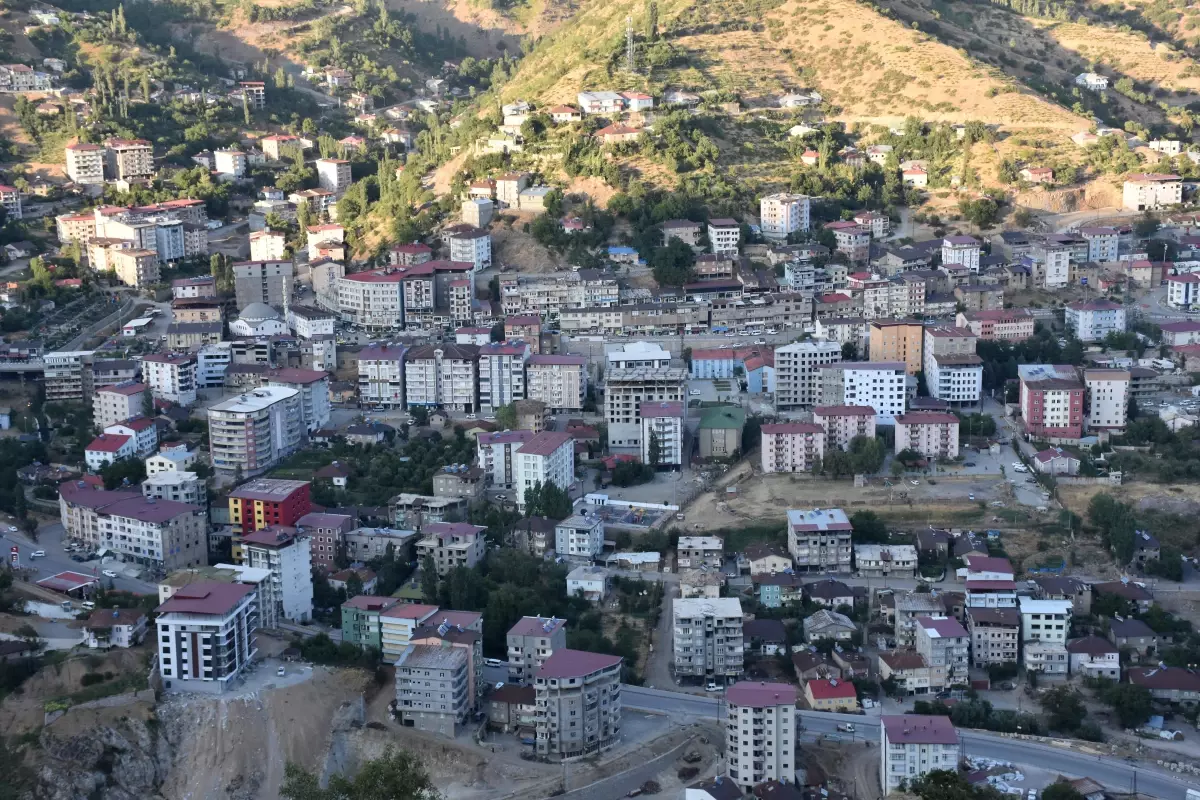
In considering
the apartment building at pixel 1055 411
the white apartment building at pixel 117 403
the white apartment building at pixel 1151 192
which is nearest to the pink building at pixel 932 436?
the apartment building at pixel 1055 411

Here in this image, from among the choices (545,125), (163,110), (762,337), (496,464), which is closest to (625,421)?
(496,464)

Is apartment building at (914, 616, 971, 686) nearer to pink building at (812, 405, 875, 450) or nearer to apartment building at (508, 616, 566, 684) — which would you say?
apartment building at (508, 616, 566, 684)

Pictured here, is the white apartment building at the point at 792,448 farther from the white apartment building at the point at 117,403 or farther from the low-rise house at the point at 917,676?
A: the white apartment building at the point at 117,403

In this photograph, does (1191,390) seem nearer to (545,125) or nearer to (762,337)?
(762,337)

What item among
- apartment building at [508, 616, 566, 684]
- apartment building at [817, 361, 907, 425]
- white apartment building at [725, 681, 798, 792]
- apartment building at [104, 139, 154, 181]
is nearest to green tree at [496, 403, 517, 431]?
apartment building at [817, 361, 907, 425]

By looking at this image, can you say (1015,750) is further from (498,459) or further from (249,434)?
(249,434)

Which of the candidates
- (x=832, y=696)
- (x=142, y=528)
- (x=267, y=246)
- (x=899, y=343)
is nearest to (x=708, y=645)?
(x=832, y=696)

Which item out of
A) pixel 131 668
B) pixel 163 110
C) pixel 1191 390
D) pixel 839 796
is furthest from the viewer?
pixel 163 110
